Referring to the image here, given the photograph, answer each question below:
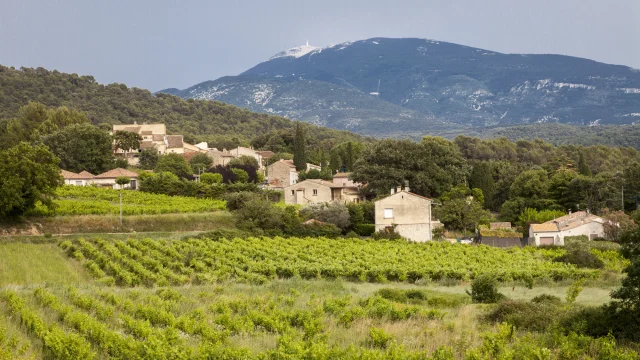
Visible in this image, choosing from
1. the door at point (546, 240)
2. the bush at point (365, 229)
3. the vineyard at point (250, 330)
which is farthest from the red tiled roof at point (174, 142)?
the vineyard at point (250, 330)

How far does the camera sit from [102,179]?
213 feet

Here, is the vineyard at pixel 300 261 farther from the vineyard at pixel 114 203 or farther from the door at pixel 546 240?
the door at pixel 546 240

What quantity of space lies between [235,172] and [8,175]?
105ft

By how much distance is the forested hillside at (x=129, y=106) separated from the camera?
424 ft

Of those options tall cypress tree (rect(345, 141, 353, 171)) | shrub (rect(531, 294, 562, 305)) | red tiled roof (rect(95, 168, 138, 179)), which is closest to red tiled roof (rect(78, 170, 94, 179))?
red tiled roof (rect(95, 168, 138, 179))

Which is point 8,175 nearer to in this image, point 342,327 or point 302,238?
point 302,238

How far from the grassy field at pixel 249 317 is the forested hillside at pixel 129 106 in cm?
8594

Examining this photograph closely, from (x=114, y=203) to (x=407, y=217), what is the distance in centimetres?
1949

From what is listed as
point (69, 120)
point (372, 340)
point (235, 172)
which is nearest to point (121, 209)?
point (235, 172)

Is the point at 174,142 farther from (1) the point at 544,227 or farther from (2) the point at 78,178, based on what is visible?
(1) the point at 544,227

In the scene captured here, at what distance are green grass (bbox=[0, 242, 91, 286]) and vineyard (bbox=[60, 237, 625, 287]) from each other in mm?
751

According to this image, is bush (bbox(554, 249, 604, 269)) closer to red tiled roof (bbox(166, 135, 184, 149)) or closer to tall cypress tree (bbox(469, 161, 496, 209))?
tall cypress tree (bbox(469, 161, 496, 209))

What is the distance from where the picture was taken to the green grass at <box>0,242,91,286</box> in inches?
1146

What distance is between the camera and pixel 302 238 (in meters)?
47.5
